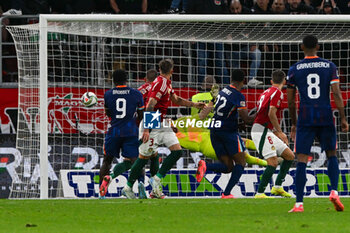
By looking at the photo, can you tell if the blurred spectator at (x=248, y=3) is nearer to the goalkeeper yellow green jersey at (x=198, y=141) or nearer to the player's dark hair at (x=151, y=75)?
the goalkeeper yellow green jersey at (x=198, y=141)

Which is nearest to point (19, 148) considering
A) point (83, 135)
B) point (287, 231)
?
point (83, 135)

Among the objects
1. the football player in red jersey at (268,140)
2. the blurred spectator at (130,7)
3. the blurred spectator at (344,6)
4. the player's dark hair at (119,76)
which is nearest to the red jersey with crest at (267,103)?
the football player in red jersey at (268,140)

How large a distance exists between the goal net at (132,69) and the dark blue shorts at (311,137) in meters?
5.24

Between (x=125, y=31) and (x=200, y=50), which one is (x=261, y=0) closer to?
(x=200, y=50)

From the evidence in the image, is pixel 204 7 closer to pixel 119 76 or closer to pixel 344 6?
pixel 344 6

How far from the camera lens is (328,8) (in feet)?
59.9

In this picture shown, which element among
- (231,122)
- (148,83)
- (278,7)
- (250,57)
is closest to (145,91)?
(148,83)

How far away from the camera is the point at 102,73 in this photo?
54.5 ft

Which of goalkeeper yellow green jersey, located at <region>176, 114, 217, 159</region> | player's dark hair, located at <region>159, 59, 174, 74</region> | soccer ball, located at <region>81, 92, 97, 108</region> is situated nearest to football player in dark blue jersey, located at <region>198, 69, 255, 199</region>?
player's dark hair, located at <region>159, 59, 174, 74</region>

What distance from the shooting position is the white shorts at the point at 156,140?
44.5 feet

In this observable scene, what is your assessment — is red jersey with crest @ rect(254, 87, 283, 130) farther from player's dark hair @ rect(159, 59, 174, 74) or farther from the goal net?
the goal net

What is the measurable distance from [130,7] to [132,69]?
244 cm

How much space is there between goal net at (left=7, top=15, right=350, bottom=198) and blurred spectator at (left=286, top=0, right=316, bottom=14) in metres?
1.58

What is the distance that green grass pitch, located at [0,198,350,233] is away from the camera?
8.14 m
